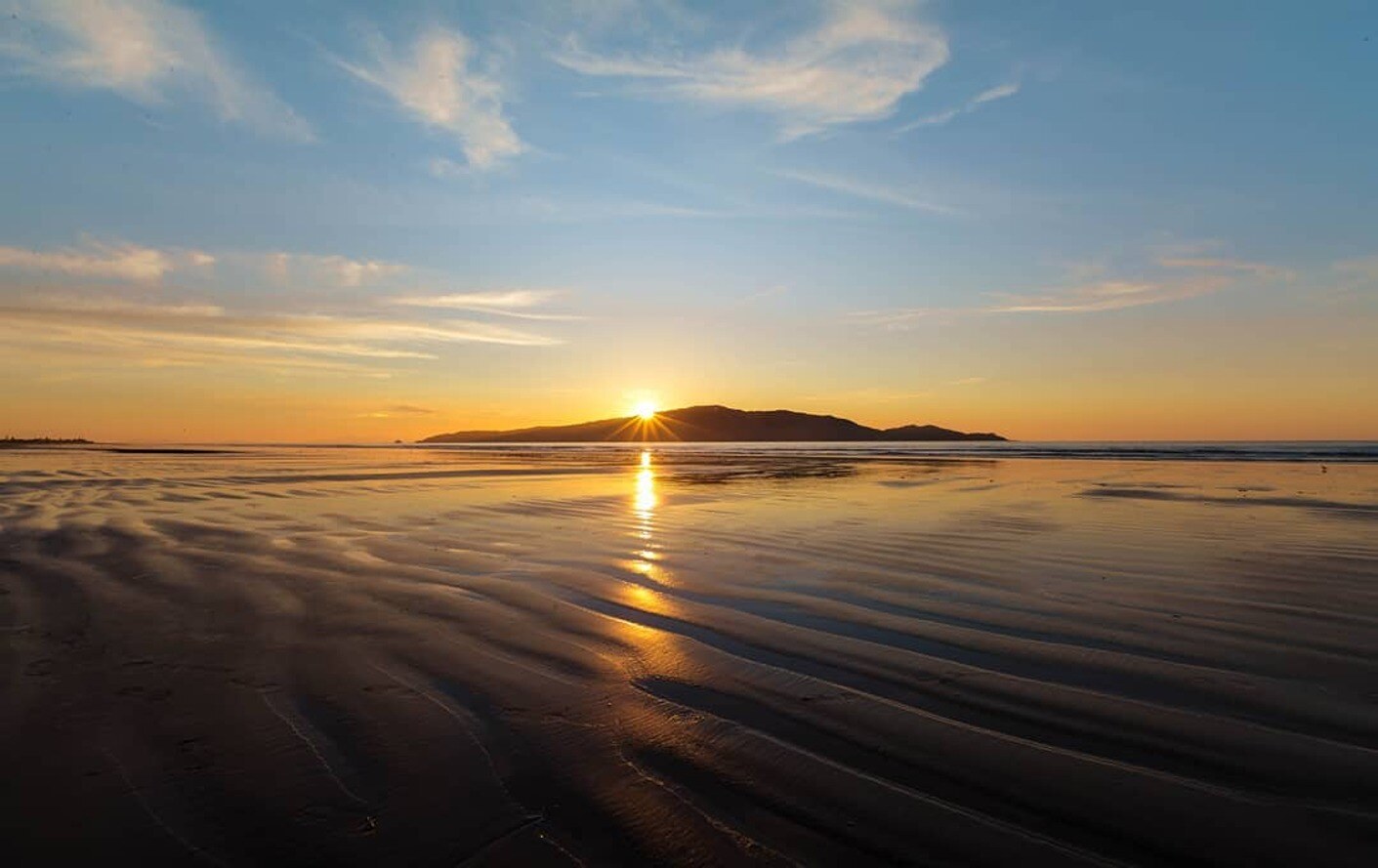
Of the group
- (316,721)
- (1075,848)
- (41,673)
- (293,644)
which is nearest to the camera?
(1075,848)

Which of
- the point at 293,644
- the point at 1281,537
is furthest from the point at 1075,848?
the point at 1281,537

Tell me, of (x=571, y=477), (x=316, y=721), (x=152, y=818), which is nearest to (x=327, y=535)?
(x=316, y=721)

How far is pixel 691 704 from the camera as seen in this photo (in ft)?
16.7

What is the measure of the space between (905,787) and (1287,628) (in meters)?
5.33

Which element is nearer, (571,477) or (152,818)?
(152,818)

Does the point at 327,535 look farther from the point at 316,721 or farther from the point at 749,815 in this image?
the point at 749,815

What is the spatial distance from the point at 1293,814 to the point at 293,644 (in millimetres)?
7051

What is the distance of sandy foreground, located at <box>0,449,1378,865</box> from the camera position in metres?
3.40

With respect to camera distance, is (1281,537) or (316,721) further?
(1281,537)

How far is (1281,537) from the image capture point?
40.1 ft

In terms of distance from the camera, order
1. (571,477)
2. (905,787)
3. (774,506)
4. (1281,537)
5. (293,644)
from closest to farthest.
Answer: (905,787) → (293,644) → (1281,537) → (774,506) → (571,477)

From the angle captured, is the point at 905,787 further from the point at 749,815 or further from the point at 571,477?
the point at 571,477

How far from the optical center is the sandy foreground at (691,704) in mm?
3404

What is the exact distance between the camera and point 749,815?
3557mm
